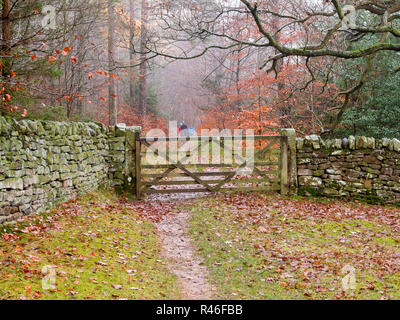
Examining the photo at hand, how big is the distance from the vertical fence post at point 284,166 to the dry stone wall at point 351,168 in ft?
1.12

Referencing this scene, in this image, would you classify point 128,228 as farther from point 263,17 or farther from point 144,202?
point 263,17

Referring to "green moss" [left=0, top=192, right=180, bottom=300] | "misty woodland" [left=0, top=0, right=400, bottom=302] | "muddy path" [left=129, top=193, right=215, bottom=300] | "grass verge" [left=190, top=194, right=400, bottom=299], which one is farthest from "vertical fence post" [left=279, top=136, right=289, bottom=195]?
"green moss" [left=0, top=192, right=180, bottom=300]

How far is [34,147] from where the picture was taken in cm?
618

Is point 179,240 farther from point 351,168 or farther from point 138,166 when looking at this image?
point 351,168

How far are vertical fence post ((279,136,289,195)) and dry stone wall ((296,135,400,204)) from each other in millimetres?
342

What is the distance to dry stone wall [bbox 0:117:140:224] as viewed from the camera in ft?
17.8

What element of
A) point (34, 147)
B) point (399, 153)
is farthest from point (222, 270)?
point (399, 153)

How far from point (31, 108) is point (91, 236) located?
4.59 meters

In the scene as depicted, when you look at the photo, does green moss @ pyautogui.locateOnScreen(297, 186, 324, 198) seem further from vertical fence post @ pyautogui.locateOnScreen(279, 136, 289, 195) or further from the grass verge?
the grass verge

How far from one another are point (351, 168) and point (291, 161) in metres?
1.63

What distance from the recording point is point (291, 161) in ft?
33.8

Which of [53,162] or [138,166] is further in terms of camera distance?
[138,166]

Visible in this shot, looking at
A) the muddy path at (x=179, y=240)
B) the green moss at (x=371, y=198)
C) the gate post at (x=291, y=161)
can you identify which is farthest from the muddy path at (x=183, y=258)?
the green moss at (x=371, y=198)

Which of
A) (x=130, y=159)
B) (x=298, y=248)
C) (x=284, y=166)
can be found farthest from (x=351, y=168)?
(x=130, y=159)
